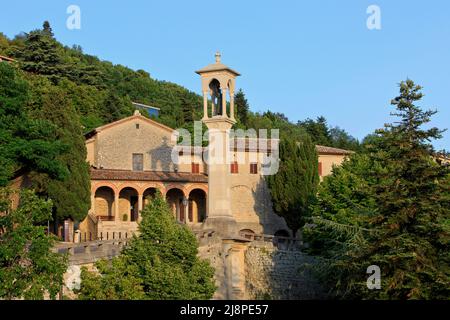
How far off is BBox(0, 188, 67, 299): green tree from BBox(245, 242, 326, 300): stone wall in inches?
536

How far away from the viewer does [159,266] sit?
25.9 metres

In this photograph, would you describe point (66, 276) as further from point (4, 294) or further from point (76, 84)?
point (76, 84)

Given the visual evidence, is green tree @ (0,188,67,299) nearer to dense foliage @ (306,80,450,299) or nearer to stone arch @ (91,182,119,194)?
dense foliage @ (306,80,450,299)

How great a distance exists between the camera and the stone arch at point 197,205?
5678cm

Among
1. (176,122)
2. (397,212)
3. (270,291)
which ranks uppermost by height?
(176,122)

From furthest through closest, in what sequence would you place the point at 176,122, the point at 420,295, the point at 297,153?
the point at 176,122, the point at 297,153, the point at 420,295

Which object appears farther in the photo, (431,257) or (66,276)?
(66,276)

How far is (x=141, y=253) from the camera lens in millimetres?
26641

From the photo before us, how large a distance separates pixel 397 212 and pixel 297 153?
2861 cm

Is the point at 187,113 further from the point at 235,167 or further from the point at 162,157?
the point at 235,167

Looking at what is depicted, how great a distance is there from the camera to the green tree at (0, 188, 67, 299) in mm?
21844

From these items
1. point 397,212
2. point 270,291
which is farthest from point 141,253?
point 270,291

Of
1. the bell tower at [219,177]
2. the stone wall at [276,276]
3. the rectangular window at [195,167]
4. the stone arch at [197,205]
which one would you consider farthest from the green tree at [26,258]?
the rectangular window at [195,167]
